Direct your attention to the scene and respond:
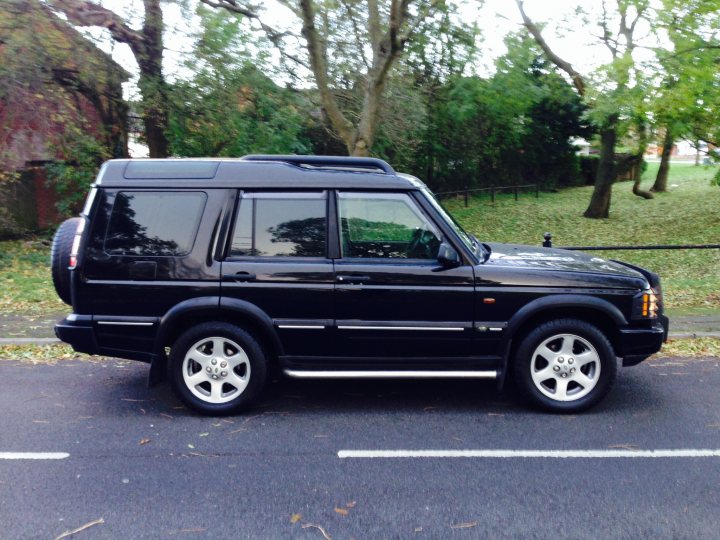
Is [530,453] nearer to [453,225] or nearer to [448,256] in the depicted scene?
[448,256]

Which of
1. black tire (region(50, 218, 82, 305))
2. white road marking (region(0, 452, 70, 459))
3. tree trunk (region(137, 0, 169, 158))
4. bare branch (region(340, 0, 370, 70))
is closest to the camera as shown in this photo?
white road marking (region(0, 452, 70, 459))

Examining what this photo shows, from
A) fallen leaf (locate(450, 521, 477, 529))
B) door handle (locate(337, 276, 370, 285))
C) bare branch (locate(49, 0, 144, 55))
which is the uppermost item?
bare branch (locate(49, 0, 144, 55))

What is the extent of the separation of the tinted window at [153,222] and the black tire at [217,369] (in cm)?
69

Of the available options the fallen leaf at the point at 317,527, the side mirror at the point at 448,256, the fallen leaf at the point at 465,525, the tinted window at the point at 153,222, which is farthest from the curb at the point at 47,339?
the fallen leaf at the point at 465,525

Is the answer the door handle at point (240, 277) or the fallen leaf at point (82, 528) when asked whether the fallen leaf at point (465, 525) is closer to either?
the fallen leaf at point (82, 528)

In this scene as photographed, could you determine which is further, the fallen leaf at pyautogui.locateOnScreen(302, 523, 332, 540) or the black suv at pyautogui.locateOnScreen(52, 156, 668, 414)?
the black suv at pyautogui.locateOnScreen(52, 156, 668, 414)

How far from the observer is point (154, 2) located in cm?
1443

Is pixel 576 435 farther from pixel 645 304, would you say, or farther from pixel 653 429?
pixel 645 304

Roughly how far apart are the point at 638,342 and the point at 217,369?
3332 millimetres

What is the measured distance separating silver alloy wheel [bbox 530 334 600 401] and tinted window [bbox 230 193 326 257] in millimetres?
1941

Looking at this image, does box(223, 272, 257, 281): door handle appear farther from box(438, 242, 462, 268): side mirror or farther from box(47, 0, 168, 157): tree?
box(47, 0, 168, 157): tree

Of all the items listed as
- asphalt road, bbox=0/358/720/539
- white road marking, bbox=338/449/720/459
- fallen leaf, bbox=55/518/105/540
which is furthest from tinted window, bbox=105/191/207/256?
fallen leaf, bbox=55/518/105/540

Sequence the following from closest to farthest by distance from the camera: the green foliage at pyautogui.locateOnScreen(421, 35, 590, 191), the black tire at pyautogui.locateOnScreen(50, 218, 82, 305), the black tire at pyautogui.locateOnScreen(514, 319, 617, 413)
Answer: the black tire at pyautogui.locateOnScreen(514, 319, 617, 413) < the black tire at pyautogui.locateOnScreen(50, 218, 82, 305) < the green foliage at pyautogui.locateOnScreen(421, 35, 590, 191)

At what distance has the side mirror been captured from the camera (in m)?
5.52
